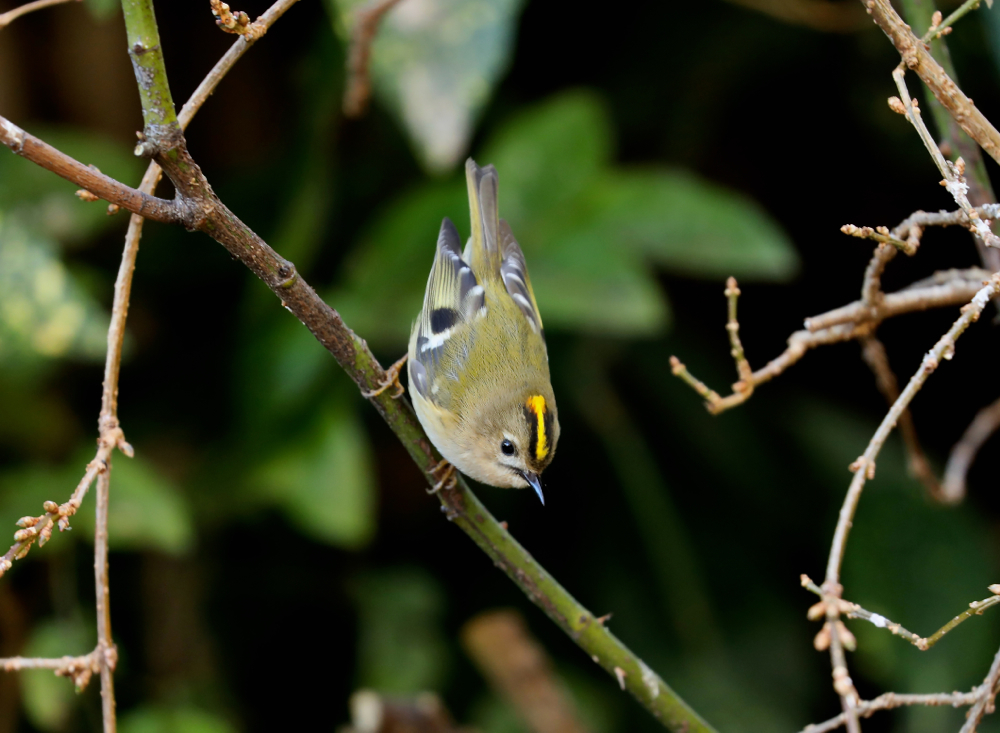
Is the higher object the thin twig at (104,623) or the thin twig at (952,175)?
the thin twig at (952,175)

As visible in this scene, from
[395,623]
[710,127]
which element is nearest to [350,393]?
[395,623]

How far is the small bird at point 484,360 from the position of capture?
2.15 meters

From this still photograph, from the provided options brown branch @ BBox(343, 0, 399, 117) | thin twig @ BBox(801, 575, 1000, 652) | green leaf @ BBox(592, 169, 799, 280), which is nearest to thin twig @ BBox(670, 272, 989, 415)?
thin twig @ BBox(801, 575, 1000, 652)

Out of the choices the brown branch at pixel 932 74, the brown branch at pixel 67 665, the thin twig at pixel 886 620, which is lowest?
the thin twig at pixel 886 620

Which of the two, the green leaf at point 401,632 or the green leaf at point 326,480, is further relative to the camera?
the green leaf at point 401,632

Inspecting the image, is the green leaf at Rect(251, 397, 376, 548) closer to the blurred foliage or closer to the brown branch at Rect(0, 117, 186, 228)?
the blurred foliage

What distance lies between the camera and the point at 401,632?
288 centimetres

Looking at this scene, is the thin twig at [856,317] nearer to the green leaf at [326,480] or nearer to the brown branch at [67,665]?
the brown branch at [67,665]

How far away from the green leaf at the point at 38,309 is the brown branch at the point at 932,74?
6.23 ft

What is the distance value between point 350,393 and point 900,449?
1880mm

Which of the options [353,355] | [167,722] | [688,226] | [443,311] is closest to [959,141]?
[353,355]

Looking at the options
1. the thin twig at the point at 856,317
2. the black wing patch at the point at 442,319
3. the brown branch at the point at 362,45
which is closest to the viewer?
the thin twig at the point at 856,317

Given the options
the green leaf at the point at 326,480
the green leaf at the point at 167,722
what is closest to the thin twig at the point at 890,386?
the green leaf at the point at 326,480

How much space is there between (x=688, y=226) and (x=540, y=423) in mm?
1155
